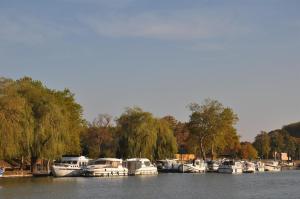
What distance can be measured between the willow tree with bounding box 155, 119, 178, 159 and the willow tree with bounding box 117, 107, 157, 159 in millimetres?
1821

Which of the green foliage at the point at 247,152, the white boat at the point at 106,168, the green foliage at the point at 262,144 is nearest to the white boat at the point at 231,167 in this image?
the white boat at the point at 106,168

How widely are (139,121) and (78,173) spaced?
16.4m

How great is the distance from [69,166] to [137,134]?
50.6 ft

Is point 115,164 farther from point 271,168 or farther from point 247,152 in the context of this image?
point 247,152

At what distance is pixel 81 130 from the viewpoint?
8825cm

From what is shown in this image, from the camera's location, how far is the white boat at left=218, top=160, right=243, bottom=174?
8931cm

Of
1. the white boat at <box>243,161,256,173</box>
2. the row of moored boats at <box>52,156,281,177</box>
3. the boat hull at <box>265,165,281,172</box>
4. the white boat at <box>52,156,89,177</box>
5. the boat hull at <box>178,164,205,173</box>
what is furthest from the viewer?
the boat hull at <box>265,165,281,172</box>

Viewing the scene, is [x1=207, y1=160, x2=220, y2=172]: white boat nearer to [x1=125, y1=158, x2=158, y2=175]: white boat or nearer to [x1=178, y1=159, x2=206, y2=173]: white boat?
[x1=178, y1=159, x2=206, y2=173]: white boat

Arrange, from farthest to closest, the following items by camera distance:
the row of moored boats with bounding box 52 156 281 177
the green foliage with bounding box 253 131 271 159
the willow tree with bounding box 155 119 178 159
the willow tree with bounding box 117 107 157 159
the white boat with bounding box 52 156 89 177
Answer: the green foliage with bounding box 253 131 271 159 → the willow tree with bounding box 155 119 178 159 → the willow tree with bounding box 117 107 157 159 → the row of moored boats with bounding box 52 156 281 177 → the white boat with bounding box 52 156 89 177

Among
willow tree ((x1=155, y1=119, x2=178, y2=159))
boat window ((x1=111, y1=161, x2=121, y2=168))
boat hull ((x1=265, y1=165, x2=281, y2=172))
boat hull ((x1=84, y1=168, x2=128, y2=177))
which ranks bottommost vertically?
boat hull ((x1=84, y1=168, x2=128, y2=177))

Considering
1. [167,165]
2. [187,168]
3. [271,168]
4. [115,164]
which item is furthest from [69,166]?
[271,168]

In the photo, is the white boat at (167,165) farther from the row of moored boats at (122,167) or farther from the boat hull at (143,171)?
the boat hull at (143,171)

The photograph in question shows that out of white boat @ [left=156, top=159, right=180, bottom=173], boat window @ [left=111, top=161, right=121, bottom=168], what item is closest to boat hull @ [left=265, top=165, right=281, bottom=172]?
white boat @ [left=156, top=159, right=180, bottom=173]

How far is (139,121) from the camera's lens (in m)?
84.4
